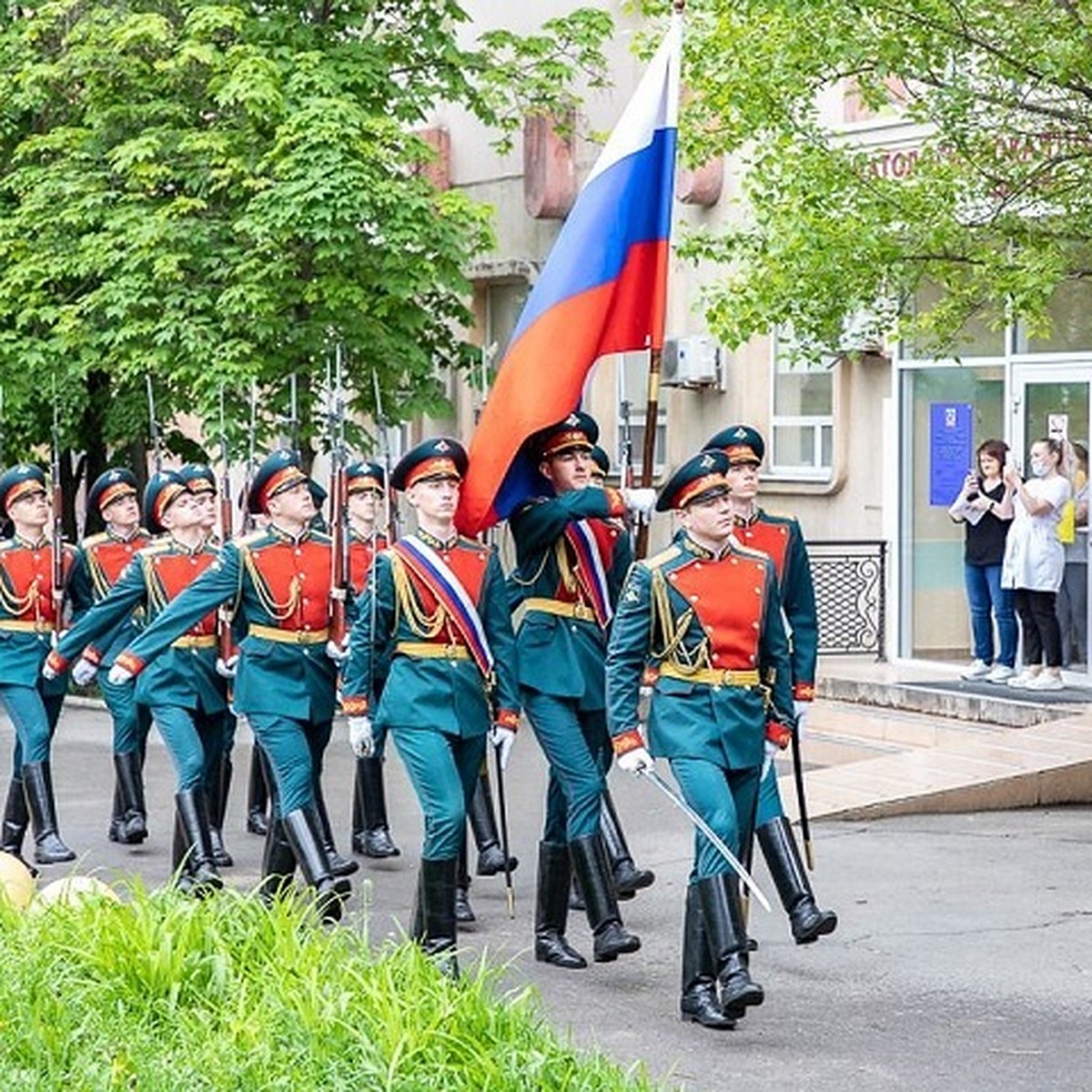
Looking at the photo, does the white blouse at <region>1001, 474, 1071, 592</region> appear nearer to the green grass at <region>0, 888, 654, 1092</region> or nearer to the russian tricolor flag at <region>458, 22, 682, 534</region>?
the russian tricolor flag at <region>458, 22, 682, 534</region>

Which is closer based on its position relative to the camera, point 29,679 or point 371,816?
point 29,679

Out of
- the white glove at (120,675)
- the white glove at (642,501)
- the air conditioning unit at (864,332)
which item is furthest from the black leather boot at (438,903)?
the air conditioning unit at (864,332)

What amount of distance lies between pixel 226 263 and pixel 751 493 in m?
11.8

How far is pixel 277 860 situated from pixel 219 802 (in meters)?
2.30

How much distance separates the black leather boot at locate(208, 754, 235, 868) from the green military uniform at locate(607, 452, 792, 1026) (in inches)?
153

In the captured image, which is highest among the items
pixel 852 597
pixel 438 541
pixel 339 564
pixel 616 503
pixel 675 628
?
pixel 616 503

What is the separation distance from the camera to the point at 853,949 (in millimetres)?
10703

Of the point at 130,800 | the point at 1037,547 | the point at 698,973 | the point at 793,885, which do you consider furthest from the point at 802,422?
the point at 698,973

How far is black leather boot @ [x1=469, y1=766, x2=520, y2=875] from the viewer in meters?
12.5

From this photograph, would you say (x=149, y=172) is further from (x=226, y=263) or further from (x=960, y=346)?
(x=960, y=346)

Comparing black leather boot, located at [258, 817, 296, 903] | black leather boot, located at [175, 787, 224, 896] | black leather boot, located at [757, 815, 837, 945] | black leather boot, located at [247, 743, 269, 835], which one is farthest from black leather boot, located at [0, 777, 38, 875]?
black leather boot, located at [757, 815, 837, 945]

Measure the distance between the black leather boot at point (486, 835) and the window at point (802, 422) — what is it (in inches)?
461

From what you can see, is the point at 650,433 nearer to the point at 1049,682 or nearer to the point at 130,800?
the point at 130,800

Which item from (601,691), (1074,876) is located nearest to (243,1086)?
(601,691)
